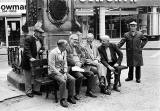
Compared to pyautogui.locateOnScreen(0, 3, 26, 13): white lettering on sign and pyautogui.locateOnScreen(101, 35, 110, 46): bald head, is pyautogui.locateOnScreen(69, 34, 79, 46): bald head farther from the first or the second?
pyautogui.locateOnScreen(0, 3, 26, 13): white lettering on sign

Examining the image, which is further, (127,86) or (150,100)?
(127,86)

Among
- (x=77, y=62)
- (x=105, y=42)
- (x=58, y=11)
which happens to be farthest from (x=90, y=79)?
(x=58, y=11)

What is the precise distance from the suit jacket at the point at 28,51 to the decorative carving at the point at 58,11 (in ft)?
4.42

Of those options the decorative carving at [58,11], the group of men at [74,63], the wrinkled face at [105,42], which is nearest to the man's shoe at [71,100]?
the group of men at [74,63]

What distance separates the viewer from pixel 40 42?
935 cm

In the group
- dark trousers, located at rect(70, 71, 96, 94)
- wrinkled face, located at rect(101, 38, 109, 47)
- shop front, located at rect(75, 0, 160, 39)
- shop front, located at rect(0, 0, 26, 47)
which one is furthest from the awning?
dark trousers, located at rect(70, 71, 96, 94)

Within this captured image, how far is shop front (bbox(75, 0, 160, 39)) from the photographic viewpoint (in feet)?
103

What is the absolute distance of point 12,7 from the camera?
28.0m

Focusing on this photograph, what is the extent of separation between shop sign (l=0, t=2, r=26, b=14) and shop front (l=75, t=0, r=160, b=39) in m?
5.07

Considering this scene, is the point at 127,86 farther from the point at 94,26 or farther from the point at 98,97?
the point at 94,26

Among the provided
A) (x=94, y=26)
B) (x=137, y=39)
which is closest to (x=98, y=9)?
(x=94, y=26)

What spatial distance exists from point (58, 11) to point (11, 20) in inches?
748

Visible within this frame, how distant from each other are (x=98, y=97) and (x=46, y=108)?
155cm

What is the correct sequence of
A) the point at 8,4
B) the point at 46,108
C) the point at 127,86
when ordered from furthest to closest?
1. the point at 8,4
2. the point at 127,86
3. the point at 46,108
